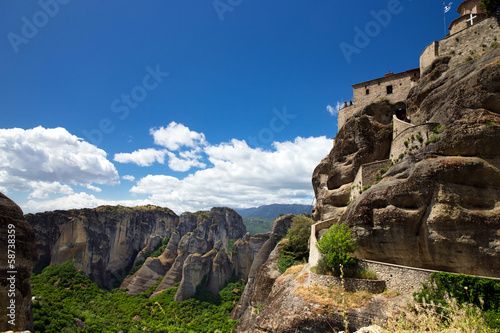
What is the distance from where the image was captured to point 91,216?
67.2 m

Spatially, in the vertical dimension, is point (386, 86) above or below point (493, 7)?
below

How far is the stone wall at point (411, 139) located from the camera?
19.0 metres

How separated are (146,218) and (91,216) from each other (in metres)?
18.1

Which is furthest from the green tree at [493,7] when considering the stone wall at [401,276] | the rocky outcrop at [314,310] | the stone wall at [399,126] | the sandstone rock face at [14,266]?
the sandstone rock face at [14,266]

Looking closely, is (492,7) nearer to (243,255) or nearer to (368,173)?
(368,173)

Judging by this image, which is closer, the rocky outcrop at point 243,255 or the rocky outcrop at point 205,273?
the rocky outcrop at point 205,273

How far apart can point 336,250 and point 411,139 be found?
32.8 ft

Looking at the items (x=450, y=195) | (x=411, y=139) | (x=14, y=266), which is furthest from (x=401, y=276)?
(x=14, y=266)

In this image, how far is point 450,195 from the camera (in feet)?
48.4

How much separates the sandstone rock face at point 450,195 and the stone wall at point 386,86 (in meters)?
9.52

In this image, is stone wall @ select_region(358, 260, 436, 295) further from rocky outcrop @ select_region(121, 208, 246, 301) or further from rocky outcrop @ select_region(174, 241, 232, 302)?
rocky outcrop @ select_region(121, 208, 246, 301)

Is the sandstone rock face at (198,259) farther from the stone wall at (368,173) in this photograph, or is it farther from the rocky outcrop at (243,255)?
the stone wall at (368,173)

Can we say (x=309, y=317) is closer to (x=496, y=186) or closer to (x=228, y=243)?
(x=496, y=186)

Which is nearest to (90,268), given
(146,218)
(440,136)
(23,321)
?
(146,218)
